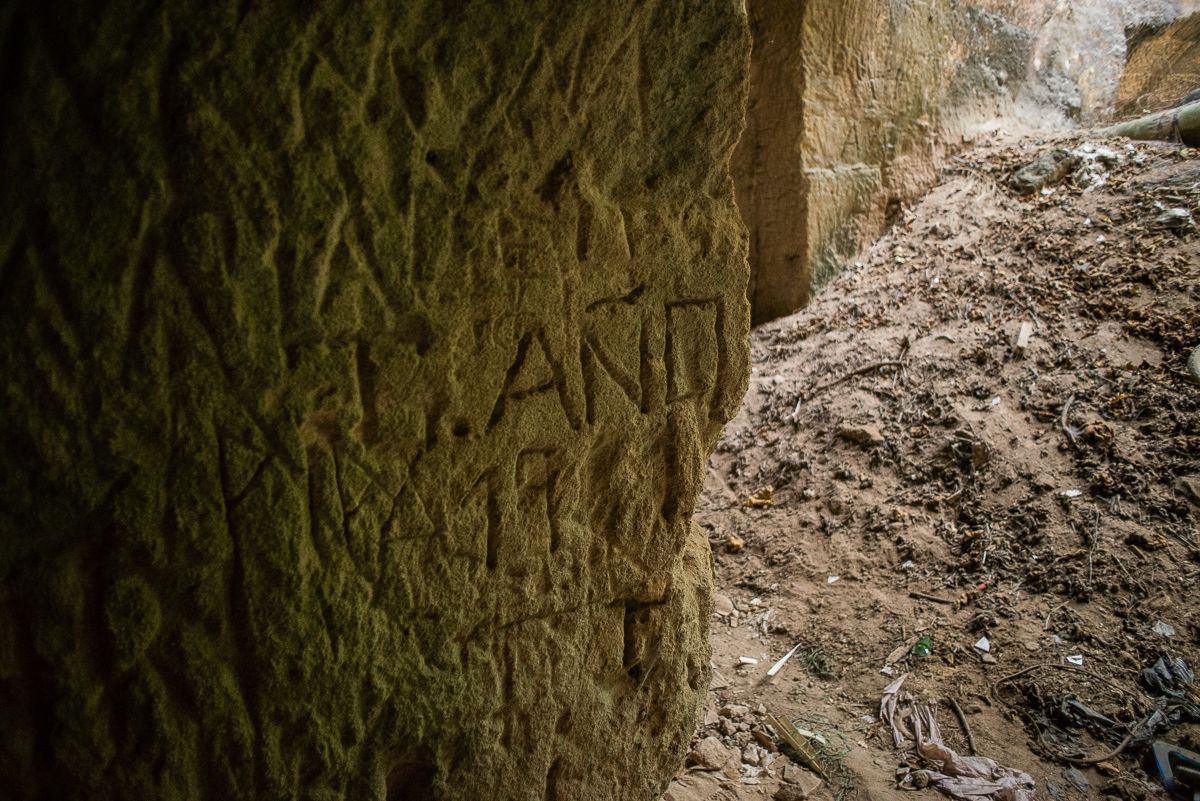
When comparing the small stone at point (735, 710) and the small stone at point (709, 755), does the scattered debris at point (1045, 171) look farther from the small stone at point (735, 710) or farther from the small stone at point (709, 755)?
the small stone at point (709, 755)

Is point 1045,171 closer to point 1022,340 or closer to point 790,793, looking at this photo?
point 1022,340

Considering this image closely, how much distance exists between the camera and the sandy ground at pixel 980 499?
249 cm

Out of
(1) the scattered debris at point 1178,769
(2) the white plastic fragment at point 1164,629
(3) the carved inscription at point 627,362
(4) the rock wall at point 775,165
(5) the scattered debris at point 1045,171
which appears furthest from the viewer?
(5) the scattered debris at point 1045,171

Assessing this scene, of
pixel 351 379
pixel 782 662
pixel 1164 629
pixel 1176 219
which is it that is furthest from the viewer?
pixel 1176 219

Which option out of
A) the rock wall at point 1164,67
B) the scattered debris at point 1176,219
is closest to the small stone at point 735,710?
the scattered debris at point 1176,219

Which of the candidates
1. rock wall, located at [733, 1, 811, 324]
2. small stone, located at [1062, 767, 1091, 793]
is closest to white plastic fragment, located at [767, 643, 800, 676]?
small stone, located at [1062, 767, 1091, 793]

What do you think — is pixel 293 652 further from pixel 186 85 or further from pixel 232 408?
pixel 186 85

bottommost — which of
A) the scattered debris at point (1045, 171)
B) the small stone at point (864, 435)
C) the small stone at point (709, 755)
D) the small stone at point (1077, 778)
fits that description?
the small stone at point (709, 755)

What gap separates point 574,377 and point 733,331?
398 mm

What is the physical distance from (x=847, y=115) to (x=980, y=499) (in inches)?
88.4

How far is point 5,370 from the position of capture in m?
1.17

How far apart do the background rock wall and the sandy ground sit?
0.28 meters

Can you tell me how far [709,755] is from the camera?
2439 mm

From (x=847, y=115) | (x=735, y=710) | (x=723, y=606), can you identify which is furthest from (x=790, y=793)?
(x=847, y=115)
